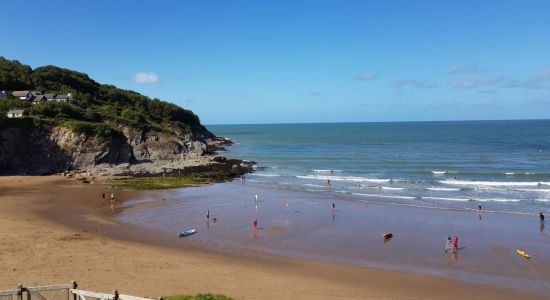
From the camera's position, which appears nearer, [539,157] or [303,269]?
[303,269]

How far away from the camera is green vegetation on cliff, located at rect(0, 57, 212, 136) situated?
6756 cm

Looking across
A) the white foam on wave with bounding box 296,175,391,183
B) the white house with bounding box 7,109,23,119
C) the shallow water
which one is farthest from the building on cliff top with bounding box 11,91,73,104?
the shallow water

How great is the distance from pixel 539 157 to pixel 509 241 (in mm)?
56144

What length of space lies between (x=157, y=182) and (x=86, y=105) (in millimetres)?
46061

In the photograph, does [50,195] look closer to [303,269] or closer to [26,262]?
[26,262]

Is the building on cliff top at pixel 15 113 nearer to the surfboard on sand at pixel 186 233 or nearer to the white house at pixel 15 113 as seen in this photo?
the white house at pixel 15 113

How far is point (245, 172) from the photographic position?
6297cm

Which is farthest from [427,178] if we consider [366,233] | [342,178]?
[366,233]

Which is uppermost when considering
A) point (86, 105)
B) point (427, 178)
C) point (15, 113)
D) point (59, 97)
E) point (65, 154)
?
point (59, 97)

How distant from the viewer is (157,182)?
167 feet

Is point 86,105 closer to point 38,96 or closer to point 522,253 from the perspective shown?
point 38,96

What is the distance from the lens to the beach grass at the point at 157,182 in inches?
1896

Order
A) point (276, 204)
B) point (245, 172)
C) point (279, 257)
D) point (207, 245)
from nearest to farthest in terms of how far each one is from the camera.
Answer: point (279, 257) < point (207, 245) < point (276, 204) < point (245, 172)

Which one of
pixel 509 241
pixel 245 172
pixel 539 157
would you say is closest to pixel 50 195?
pixel 245 172
